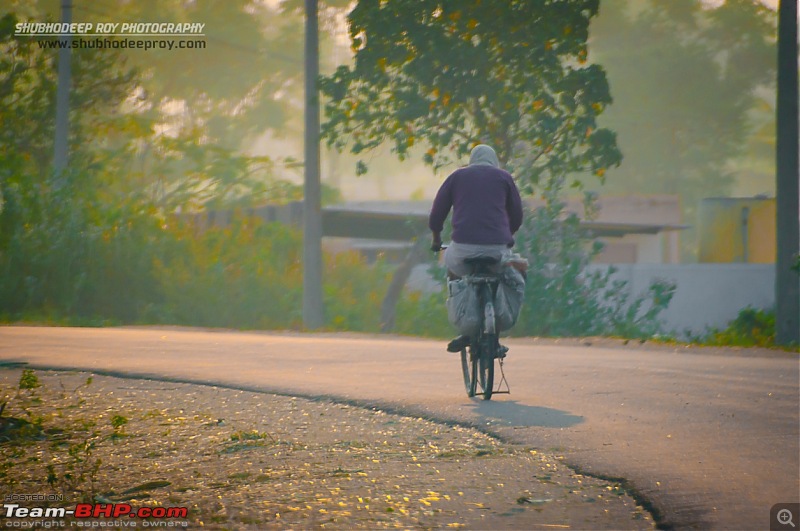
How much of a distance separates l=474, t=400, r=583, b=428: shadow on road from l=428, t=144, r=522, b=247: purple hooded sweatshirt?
129 centimetres

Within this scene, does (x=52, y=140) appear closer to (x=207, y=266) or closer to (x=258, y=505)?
(x=207, y=266)

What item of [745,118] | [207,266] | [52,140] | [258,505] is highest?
[745,118]

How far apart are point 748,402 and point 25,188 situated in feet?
63.9

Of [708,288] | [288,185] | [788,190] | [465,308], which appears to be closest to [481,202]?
[465,308]

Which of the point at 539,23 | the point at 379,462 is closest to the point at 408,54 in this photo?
the point at 539,23

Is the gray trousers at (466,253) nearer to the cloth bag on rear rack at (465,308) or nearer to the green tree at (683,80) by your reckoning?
the cloth bag on rear rack at (465,308)

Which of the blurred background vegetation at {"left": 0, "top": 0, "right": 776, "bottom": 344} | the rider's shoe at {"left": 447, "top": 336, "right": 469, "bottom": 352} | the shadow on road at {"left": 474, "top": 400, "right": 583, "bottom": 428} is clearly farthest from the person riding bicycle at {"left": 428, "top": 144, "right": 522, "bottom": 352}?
the blurred background vegetation at {"left": 0, "top": 0, "right": 776, "bottom": 344}

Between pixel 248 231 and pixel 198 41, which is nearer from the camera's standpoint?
pixel 248 231

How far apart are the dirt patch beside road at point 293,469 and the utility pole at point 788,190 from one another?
11.8 metres

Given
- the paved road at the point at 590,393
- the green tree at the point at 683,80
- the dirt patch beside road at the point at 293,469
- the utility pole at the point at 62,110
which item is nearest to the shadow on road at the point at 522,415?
the paved road at the point at 590,393

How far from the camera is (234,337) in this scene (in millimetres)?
16562

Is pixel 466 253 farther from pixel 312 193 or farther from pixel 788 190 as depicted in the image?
pixel 312 193

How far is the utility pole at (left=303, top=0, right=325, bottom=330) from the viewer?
2559 cm

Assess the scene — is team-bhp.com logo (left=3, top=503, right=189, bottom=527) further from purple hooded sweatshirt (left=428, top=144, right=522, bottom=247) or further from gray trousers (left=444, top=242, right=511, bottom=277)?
purple hooded sweatshirt (left=428, top=144, right=522, bottom=247)
